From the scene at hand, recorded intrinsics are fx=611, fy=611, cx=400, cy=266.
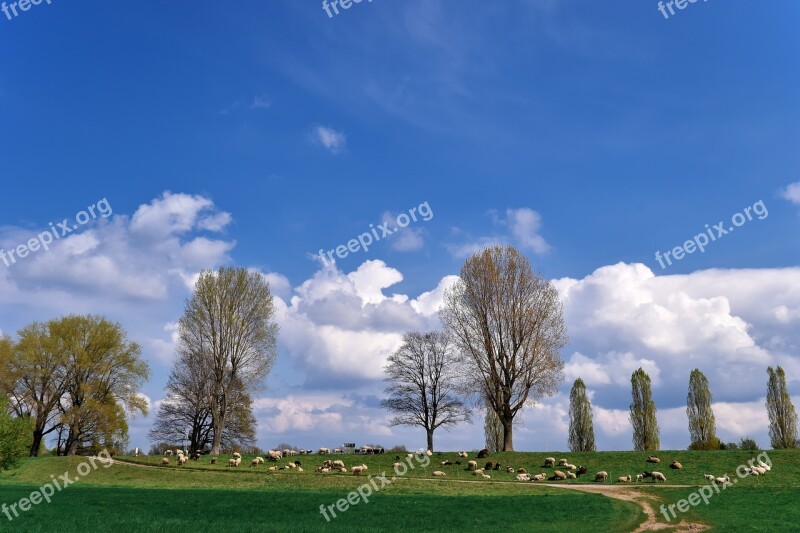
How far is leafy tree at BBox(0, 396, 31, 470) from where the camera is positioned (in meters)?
43.3

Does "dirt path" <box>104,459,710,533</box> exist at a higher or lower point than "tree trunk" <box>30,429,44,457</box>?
lower

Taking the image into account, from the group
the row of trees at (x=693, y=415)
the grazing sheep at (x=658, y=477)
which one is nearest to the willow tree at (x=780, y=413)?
the row of trees at (x=693, y=415)

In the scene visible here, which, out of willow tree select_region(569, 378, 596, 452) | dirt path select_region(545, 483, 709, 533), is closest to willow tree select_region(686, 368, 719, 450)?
willow tree select_region(569, 378, 596, 452)

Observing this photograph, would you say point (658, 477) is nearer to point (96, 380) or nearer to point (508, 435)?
point (508, 435)

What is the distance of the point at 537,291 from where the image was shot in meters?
61.2

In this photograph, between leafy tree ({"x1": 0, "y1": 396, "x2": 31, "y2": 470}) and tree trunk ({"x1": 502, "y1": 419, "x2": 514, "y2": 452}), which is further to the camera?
tree trunk ({"x1": 502, "y1": 419, "x2": 514, "y2": 452})

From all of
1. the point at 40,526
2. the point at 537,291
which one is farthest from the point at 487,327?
the point at 40,526

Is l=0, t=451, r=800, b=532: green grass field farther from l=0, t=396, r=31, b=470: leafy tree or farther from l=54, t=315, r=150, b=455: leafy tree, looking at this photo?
l=54, t=315, r=150, b=455: leafy tree

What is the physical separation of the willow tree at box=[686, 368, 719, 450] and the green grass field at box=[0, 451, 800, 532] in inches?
999

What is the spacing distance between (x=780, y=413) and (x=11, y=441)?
7254 cm

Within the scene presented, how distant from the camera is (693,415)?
70.5m

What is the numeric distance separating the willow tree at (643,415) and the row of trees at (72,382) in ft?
182

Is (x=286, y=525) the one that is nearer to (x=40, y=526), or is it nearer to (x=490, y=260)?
(x=40, y=526)

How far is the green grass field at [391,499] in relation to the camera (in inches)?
968
